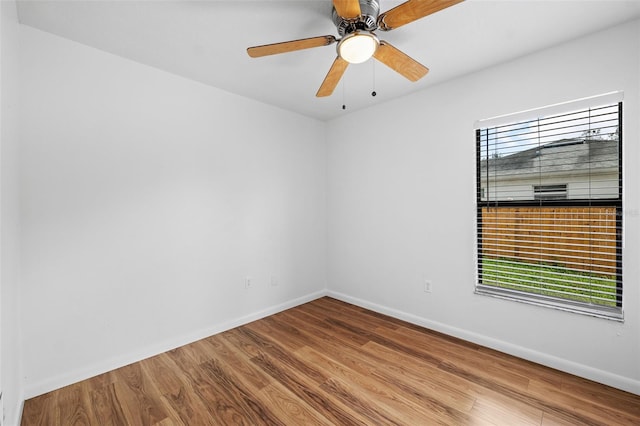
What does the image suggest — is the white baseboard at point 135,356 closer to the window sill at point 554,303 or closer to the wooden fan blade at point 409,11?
the window sill at point 554,303

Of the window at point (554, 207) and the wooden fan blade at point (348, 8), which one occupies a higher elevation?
the wooden fan blade at point (348, 8)

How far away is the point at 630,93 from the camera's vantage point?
1891 mm

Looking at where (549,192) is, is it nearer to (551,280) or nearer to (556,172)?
(556,172)

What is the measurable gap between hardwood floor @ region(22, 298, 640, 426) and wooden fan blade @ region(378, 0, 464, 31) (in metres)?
2.27

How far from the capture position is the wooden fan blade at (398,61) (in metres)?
1.70

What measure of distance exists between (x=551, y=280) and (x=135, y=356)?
3.45 metres

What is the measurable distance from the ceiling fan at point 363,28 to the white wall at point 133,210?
1.36 meters

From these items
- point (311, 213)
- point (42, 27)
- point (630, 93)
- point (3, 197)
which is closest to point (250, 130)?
point (311, 213)

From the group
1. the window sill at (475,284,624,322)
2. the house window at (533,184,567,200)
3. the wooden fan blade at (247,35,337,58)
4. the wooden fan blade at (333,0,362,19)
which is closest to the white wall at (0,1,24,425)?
the wooden fan blade at (247,35,337,58)

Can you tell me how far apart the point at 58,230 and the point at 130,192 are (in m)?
0.53

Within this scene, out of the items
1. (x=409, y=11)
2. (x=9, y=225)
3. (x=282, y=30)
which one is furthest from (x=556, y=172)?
(x=9, y=225)

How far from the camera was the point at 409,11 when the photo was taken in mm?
1424

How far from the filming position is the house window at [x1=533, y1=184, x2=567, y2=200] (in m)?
2.20

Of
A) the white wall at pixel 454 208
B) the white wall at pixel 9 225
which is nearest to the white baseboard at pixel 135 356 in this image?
the white wall at pixel 9 225
